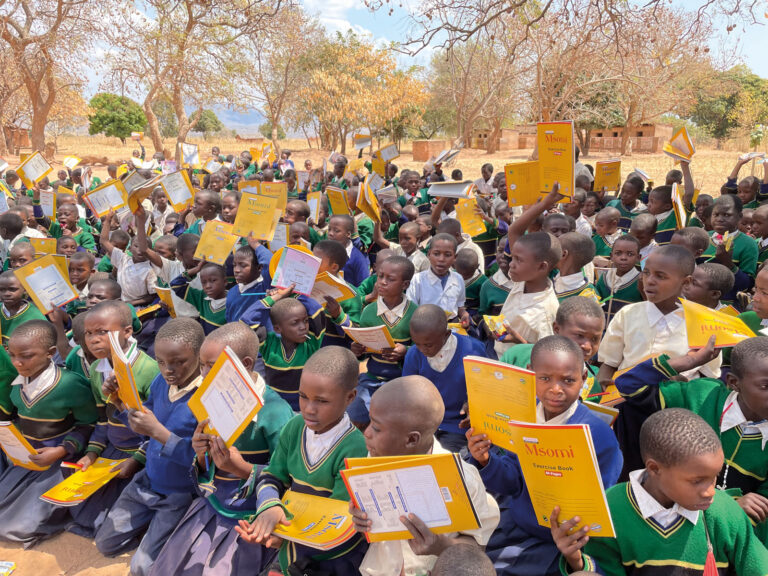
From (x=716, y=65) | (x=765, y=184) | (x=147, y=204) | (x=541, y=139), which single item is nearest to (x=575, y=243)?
(x=541, y=139)

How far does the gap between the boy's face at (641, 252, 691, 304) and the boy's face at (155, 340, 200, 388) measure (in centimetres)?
254

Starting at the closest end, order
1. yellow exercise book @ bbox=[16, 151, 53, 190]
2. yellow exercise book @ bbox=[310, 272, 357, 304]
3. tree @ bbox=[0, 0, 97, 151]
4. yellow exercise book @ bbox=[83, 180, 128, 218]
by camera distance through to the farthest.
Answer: yellow exercise book @ bbox=[310, 272, 357, 304]
yellow exercise book @ bbox=[83, 180, 128, 218]
yellow exercise book @ bbox=[16, 151, 53, 190]
tree @ bbox=[0, 0, 97, 151]

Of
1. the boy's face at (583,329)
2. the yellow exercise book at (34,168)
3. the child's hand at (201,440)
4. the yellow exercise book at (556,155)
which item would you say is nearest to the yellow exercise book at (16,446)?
the child's hand at (201,440)

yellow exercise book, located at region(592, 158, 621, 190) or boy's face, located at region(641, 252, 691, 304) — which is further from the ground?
yellow exercise book, located at region(592, 158, 621, 190)

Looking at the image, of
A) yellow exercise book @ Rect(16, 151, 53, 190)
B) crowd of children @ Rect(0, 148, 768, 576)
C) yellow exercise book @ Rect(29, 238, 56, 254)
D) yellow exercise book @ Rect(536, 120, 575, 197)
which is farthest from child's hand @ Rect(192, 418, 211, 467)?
yellow exercise book @ Rect(16, 151, 53, 190)

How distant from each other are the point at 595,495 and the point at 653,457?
0.39 m

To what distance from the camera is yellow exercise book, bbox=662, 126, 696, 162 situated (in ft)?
19.5

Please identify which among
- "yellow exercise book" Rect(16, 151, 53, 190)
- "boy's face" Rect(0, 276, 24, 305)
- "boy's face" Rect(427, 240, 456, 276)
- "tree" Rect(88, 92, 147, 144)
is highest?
"tree" Rect(88, 92, 147, 144)

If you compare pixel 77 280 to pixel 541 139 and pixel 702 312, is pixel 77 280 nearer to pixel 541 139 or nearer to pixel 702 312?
pixel 541 139

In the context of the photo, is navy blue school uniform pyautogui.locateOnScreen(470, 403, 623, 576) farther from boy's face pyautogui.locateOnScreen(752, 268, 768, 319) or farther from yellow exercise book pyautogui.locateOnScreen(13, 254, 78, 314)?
yellow exercise book pyautogui.locateOnScreen(13, 254, 78, 314)

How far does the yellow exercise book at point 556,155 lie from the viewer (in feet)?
11.9

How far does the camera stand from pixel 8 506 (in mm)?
3328

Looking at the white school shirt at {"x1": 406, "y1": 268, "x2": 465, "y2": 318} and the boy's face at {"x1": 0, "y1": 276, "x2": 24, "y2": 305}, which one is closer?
the boy's face at {"x1": 0, "y1": 276, "x2": 24, "y2": 305}

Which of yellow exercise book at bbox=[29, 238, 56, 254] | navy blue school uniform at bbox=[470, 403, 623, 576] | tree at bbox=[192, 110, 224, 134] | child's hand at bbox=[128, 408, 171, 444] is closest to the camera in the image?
navy blue school uniform at bbox=[470, 403, 623, 576]
